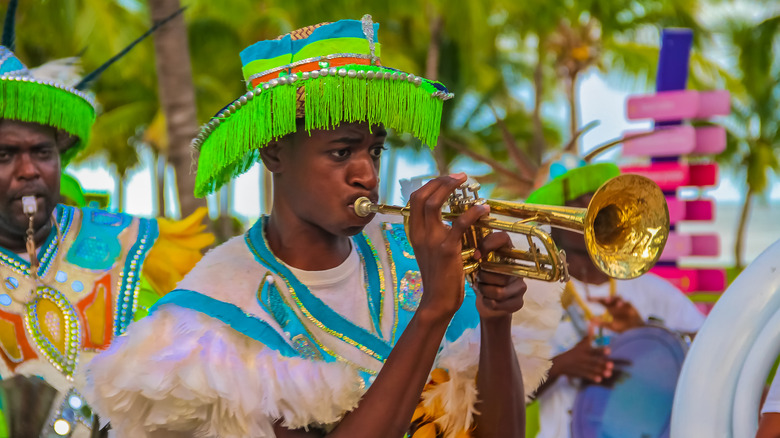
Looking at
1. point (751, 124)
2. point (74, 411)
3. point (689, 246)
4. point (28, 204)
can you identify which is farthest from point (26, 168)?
point (751, 124)

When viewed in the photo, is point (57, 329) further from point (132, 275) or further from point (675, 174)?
point (675, 174)

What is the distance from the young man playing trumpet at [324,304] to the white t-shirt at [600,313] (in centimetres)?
161

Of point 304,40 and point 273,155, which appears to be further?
point 273,155

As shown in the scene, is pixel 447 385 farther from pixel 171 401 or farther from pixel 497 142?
pixel 497 142

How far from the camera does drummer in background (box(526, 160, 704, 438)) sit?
4129 mm

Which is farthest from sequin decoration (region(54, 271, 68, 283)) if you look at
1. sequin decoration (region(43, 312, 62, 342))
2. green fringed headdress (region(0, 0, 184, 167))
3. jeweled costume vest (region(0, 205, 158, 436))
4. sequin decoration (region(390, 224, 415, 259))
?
sequin decoration (region(390, 224, 415, 259))

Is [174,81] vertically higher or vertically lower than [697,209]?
lower

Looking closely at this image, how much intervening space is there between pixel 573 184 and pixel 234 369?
2786 mm

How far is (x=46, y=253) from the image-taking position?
12.0 feet

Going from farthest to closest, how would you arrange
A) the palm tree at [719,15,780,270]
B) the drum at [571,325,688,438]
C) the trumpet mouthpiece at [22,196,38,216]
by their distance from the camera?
the palm tree at [719,15,780,270]
the drum at [571,325,688,438]
the trumpet mouthpiece at [22,196,38,216]

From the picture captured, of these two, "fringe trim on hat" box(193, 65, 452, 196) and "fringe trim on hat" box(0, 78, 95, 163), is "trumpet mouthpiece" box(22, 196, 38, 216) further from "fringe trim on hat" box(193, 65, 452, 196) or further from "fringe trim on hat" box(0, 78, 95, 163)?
"fringe trim on hat" box(193, 65, 452, 196)

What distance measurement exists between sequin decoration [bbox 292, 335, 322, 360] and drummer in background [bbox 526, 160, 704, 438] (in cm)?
191

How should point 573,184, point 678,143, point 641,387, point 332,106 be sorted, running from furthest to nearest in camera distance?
point 678,143 < point 573,184 < point 641,387 < point 332,106

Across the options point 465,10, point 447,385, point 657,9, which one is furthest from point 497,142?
point 447,385
